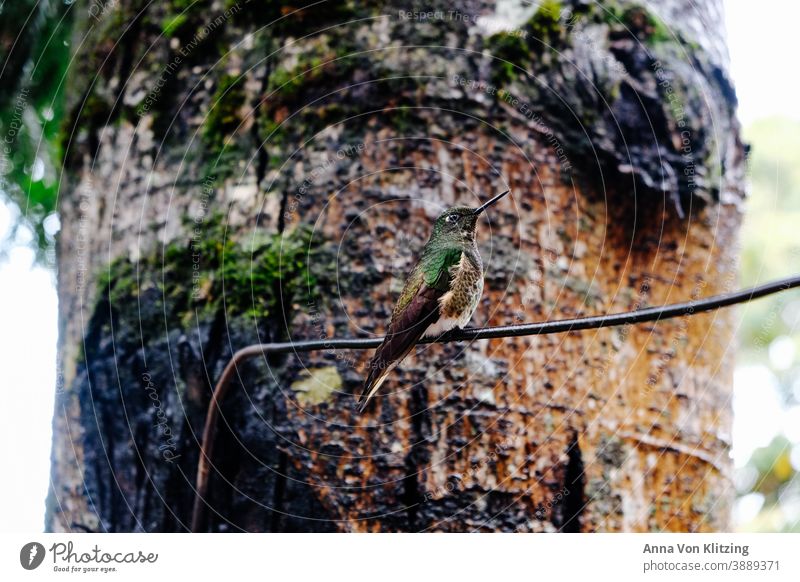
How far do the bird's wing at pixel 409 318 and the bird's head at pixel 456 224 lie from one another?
2 centimetres

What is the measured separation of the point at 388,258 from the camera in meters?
0.80

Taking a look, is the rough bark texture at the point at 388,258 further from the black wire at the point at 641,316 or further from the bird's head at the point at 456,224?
the black wire at the point at 641,316

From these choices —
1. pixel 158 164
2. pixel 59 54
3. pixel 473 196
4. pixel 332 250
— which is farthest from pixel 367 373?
pixel 59 54

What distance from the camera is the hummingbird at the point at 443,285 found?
767mm

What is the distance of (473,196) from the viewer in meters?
0.83

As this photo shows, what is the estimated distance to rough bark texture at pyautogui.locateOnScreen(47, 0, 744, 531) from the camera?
77cm

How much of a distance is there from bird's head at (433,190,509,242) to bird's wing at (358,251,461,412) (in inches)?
0.9

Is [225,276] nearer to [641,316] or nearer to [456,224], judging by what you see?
[456,224]
